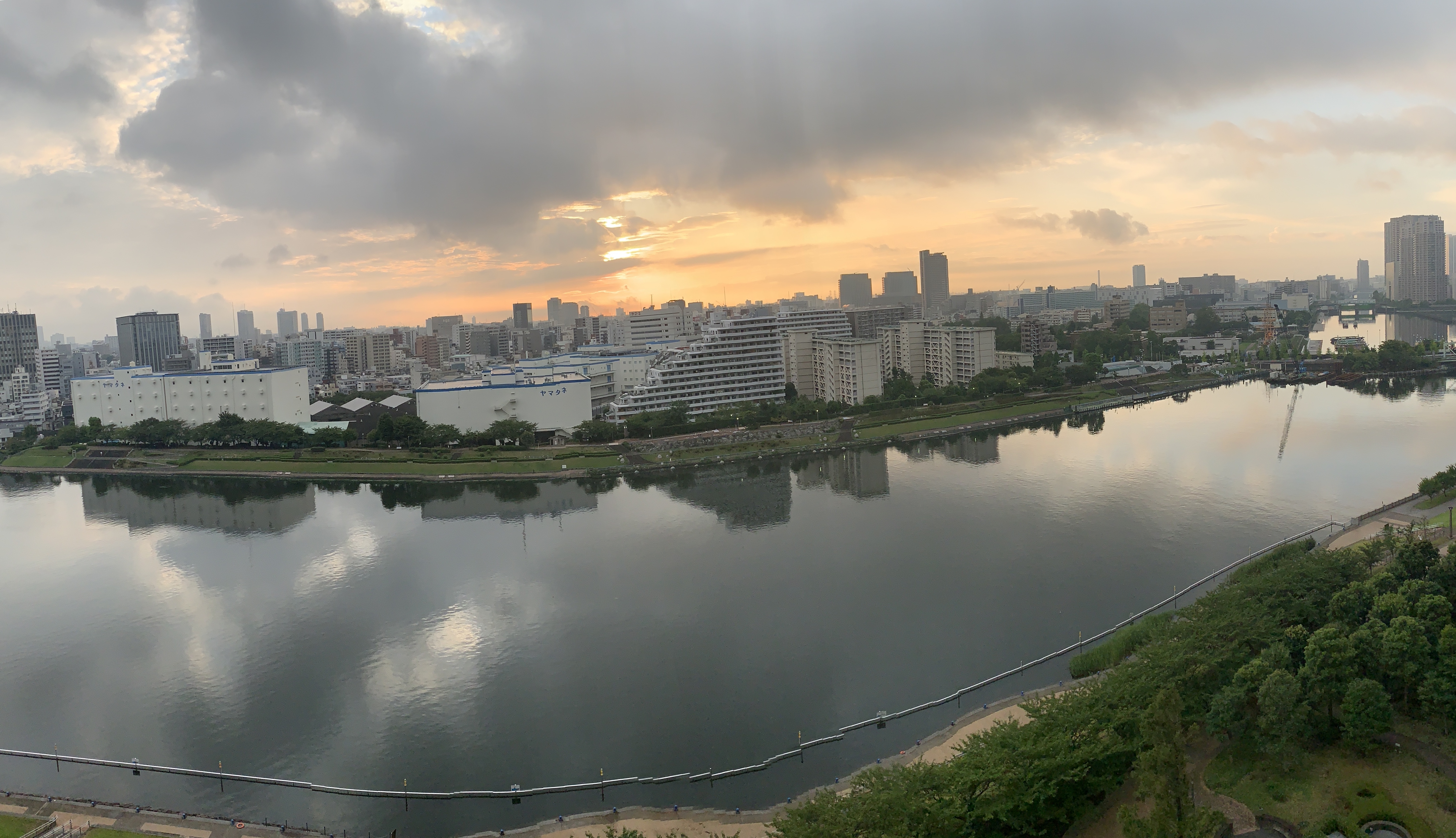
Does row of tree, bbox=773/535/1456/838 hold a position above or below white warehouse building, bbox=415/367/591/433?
below

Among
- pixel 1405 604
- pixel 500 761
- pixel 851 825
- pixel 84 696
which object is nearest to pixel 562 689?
pixel 500 761

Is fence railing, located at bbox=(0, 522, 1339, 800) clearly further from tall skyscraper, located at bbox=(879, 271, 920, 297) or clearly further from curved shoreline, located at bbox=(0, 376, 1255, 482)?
tall skyscraper, located at bbox=(879, 271, 920, 297)

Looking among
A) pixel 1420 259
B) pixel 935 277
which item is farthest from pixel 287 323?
pixel 1420 259

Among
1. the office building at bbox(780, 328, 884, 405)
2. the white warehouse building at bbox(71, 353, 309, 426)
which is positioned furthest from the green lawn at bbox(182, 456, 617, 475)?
the office building at bbox(780, 328, 884, 405)

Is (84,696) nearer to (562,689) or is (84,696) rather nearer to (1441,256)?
(562,689)

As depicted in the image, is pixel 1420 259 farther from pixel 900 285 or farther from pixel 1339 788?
pixel 1339 788

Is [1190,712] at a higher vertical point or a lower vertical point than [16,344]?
lower
